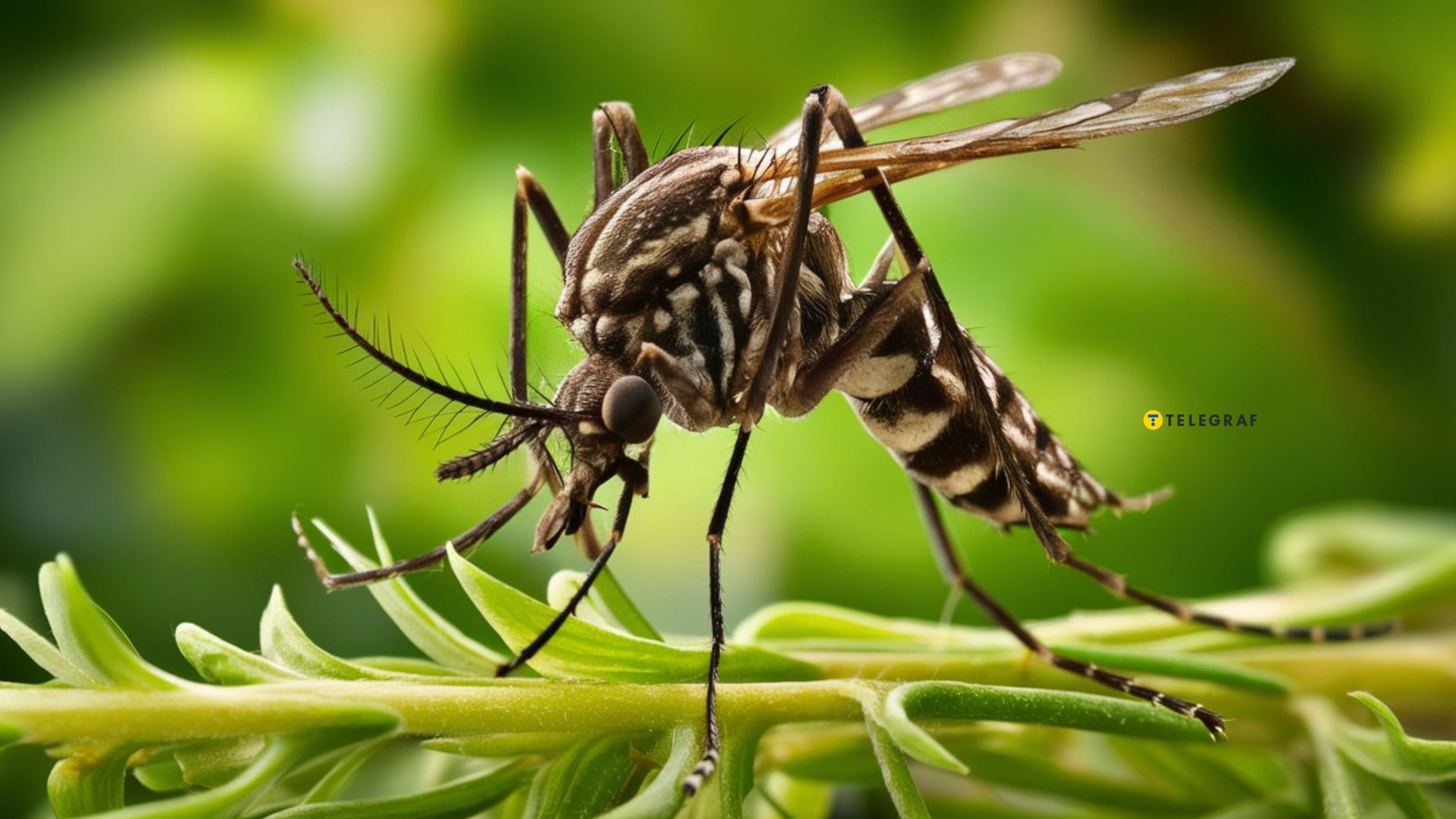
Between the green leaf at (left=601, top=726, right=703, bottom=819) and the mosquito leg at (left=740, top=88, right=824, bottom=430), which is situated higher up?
the mosquito leg at (left=740, top=88, right=824, bottom=430)

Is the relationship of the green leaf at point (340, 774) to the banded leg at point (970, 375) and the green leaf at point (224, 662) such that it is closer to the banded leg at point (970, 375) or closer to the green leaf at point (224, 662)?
the green leaf at point (224, 662)

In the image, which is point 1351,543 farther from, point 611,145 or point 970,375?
point 611,145

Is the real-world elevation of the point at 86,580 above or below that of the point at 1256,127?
below

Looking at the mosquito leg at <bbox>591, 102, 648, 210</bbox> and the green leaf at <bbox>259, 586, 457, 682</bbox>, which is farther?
the mosquito leg at <bbox>591, 102, 648, 210</bbox>

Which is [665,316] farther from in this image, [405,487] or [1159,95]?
[405,487]

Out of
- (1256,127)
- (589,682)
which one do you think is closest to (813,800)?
(589,682)

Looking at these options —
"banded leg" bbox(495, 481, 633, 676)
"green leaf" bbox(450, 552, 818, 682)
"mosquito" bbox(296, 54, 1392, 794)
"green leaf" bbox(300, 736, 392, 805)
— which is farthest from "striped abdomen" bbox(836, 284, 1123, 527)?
"green leaf" bbox(300, 736, 392, 805)

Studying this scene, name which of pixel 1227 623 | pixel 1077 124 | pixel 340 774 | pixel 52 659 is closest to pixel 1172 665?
pixel 1227 623

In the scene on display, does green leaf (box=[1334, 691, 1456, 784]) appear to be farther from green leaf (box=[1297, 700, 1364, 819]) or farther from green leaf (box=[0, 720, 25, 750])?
green leaf (box=[0, 720, 25, 750])
